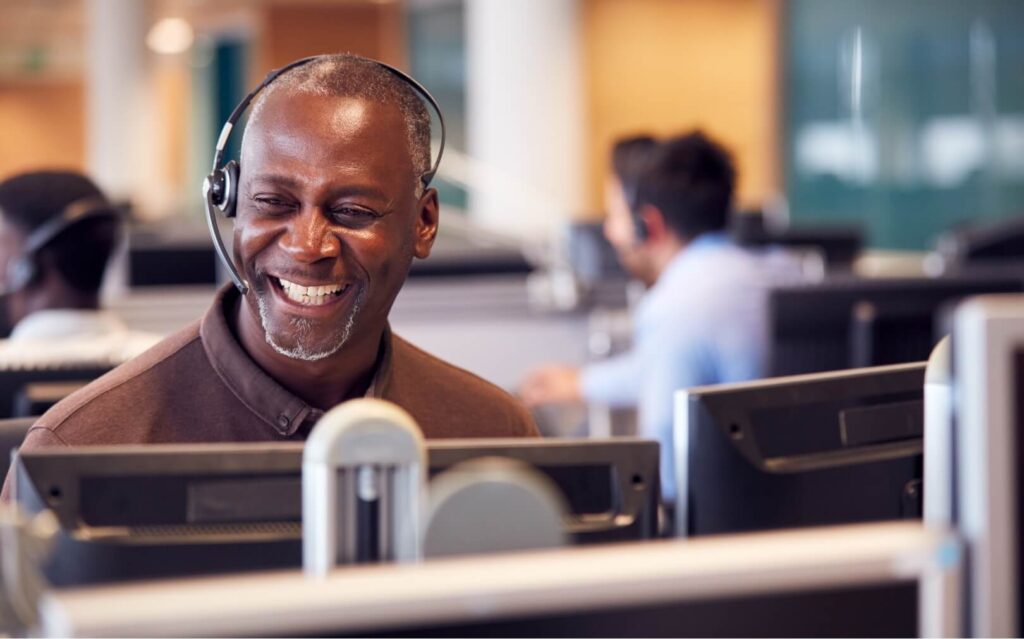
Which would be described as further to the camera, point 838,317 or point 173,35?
point 173,35

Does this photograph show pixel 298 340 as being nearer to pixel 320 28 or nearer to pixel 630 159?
pixel 630 159

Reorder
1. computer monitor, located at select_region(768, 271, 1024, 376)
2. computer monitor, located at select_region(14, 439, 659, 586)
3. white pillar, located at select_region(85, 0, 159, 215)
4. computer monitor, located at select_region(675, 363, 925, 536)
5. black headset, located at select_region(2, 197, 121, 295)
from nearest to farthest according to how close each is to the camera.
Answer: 1. computer monitor, located at select_region(14, 439, 659, 586)
2. computer monitor, located at select_region(675, 363, 925, 536)
3. black headset, located at select_region(2, 197, 121, 295)
4. computer monitor, located at select_region(768, 271, 1024, 376)
5. white pillar, located at select_region(85, 0, 159, 215)

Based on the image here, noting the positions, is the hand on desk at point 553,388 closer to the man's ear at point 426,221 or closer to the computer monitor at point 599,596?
the man's ear at point 426,221

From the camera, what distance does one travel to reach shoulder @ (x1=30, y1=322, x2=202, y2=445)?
1.25 m

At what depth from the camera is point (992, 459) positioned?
71 cm

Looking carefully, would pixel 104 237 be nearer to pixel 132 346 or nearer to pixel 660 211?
pixel 132 346

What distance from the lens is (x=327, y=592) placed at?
59cm

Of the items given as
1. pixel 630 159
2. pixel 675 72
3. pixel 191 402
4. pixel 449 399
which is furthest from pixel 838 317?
pixel 675 72

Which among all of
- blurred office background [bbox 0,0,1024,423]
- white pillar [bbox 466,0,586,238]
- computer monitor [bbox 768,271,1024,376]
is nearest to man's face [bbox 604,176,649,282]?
computer monitor [bbox 768,271,1024,376]

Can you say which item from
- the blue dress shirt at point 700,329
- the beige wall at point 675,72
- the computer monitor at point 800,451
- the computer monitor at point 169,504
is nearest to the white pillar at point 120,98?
the beige wall at point 675,72

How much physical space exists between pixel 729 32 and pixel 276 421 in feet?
32.1

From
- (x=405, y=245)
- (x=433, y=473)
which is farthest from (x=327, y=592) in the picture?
(x=405, y=245)

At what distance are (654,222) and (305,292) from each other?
6.51 feet

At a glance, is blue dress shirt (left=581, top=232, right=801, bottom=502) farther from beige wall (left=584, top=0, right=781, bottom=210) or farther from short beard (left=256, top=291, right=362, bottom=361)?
beige wall (left=584, top=0, right=781, bottom=210)
